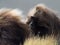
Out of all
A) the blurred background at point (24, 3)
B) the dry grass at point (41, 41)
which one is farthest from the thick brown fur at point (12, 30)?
the blurred background at point (24, 3)

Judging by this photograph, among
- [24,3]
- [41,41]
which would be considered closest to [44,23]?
[41,41]

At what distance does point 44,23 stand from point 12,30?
11 cm

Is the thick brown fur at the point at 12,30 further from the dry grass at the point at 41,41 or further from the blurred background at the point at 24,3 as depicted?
the blurred background at the point at 24,3

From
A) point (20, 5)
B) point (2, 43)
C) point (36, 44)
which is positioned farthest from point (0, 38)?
point (20, 5)

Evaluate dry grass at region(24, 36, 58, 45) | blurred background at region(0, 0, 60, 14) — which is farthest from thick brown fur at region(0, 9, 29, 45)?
blurred background at region(0, 0, 60, 14)

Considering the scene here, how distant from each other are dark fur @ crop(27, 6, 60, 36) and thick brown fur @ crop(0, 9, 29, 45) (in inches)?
1.2

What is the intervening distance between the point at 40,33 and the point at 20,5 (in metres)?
1.26

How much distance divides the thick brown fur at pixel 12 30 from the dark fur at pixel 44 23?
31 mm

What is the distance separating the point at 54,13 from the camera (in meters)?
0.67

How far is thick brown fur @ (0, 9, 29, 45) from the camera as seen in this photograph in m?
0.62

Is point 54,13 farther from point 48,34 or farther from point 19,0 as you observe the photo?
point 19,0

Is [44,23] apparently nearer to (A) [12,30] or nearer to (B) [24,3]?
(A) [12,30]

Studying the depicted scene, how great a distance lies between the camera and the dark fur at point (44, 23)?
64cm

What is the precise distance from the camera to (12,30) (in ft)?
2.03
